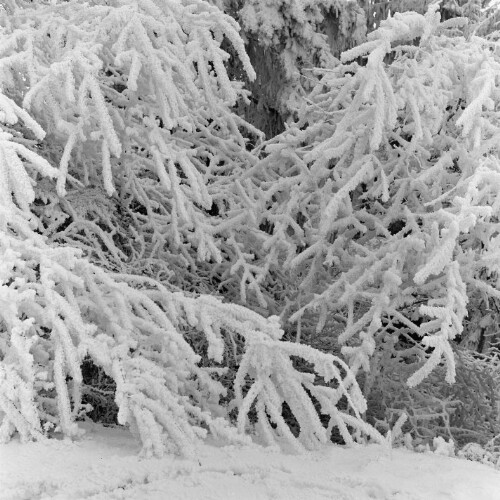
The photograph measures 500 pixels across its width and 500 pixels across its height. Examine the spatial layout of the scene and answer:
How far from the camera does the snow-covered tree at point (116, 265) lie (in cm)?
258

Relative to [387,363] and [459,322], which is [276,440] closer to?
[459,322]

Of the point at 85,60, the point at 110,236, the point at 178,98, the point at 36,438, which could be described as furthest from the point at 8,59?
the point at 36,438

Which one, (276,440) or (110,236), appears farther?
(110,236)

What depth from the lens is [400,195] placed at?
12.8 feet

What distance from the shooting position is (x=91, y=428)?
9.71 feet

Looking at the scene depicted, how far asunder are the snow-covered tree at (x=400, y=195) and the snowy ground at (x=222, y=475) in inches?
19.9

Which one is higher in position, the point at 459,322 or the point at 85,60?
the point at 85,60

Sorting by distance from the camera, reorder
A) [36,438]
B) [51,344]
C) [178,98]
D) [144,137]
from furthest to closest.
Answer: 1. [144,137]
2. [178,98]
3. [51,344]
4. [36,438]

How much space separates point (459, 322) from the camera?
119 inches

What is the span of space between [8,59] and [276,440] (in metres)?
2.43

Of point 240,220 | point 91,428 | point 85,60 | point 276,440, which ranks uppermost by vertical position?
point 85,60

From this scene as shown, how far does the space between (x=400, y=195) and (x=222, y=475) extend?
7.43ft

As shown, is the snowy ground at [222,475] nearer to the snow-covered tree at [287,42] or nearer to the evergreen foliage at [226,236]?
the evergreen foliage at [226,236]

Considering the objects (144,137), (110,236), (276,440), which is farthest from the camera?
(110,236)
